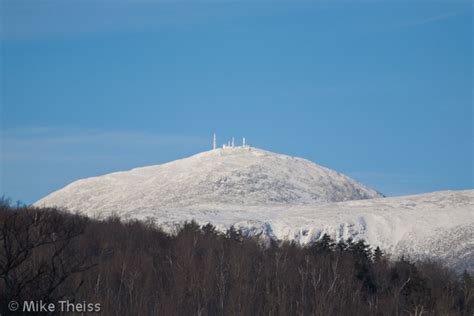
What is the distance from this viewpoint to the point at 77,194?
125 m

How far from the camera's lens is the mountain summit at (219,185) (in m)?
108

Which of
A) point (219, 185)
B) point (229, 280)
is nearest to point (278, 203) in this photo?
point (219, 185)

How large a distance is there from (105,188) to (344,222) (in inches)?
2108

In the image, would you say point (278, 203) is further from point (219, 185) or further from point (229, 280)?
point (229, 280)

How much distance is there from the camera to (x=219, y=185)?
11069 cm

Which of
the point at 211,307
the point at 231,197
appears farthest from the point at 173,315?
the point at 231,197

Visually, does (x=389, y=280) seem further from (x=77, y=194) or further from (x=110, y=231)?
(x=77, y=194)

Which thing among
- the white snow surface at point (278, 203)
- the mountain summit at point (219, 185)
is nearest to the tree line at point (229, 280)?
the white snow surface at point (278, 203)

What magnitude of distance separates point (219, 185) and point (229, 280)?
68.9 metres

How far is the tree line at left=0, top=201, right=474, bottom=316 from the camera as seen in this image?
1335 inches

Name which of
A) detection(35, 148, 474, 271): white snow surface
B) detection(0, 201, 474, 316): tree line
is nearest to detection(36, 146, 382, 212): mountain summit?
detection(35, 148, 474, 271): white snow surface

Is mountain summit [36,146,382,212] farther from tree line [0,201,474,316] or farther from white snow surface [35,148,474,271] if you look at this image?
tree line [0,201,474,316]

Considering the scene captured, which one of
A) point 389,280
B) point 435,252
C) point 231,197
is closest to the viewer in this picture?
point 389,280

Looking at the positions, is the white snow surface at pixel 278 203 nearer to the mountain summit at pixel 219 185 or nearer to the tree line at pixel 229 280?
the mountain summit at pixel 219 185
